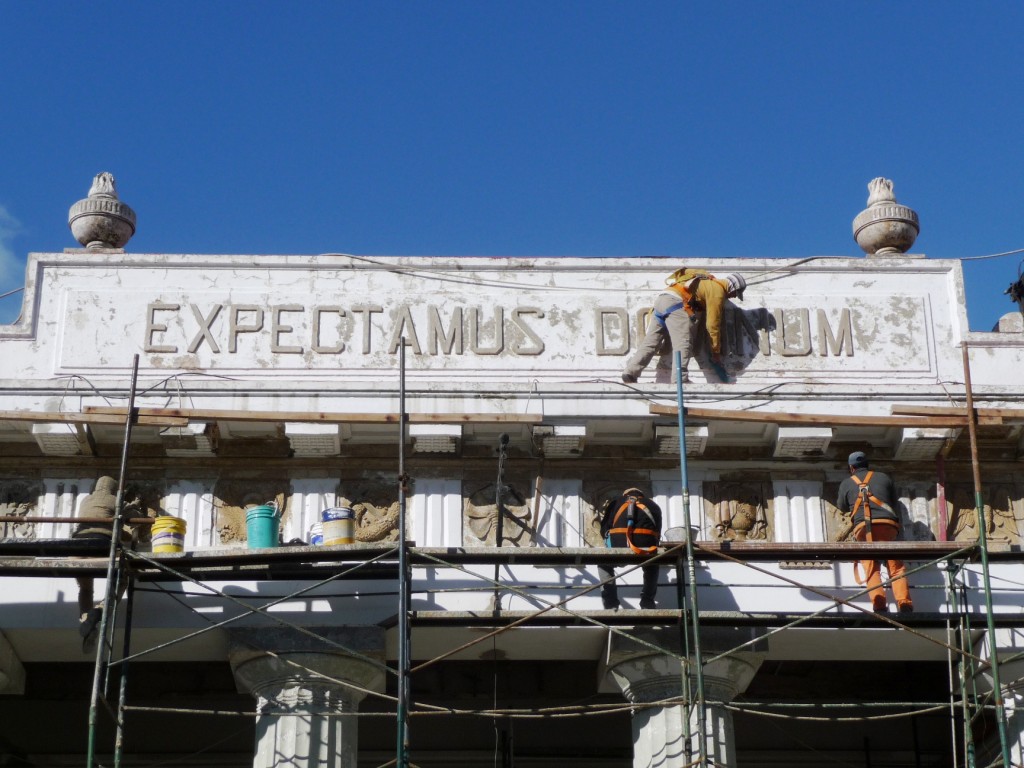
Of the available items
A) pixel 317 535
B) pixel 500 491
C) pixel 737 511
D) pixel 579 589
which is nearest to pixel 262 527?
pixel 317 535

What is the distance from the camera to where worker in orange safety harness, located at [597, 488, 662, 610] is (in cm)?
1992

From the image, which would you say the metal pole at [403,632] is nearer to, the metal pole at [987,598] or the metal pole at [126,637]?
the metal pole at [126,637]

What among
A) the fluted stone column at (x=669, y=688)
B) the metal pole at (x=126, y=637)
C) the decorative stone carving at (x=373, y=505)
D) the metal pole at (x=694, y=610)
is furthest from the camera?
the decorative stone carving at (x=373, y=505)

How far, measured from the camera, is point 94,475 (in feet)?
72.5

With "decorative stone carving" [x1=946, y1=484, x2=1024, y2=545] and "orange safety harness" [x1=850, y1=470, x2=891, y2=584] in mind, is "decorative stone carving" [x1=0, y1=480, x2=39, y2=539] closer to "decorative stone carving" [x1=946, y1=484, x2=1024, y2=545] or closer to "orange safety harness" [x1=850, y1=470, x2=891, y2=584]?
"orange safety harness" [x1=850, y1=470, x2=891, y2=584]

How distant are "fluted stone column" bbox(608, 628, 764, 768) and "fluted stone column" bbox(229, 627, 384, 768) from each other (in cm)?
282

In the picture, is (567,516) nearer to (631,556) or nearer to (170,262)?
(631,556)

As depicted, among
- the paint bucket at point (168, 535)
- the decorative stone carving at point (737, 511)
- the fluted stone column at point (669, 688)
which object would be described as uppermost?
the decorative stone carving at point (737, 511)

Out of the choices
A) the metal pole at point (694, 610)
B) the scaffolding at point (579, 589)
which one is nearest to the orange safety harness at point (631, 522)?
→ the scaffolding at point (579, 589)

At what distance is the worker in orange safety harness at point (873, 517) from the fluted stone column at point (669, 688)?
1552mm

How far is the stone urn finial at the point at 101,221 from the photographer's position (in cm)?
2408

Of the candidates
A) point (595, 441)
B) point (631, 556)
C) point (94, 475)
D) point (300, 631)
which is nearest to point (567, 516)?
point (595, 441)

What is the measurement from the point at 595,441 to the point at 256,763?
19.1 feet

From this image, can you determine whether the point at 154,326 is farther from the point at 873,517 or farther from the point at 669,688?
the point at 873,517
